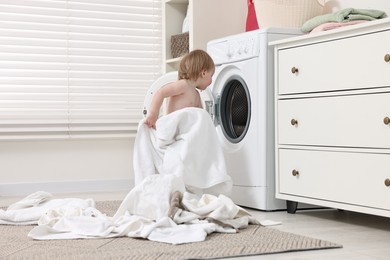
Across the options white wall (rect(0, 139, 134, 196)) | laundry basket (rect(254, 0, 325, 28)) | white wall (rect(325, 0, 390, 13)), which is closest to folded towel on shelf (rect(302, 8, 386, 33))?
white wall (rect(325, 0, 390, 13))

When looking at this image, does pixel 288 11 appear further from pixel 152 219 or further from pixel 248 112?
pixel 152 219

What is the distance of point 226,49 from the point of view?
3461 millimetres

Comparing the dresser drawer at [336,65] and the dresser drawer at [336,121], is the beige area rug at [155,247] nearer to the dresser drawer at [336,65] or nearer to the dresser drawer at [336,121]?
the dresser drawer at [336,121]

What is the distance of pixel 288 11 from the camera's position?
3441 millimetres

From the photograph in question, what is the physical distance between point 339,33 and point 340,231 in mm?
773

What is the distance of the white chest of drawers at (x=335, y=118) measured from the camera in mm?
2455

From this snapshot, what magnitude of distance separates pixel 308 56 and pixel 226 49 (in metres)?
0.66

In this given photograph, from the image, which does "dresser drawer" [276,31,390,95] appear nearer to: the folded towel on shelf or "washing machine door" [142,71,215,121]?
the folded towel on shelf

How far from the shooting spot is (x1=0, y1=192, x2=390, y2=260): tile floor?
6.72 feet

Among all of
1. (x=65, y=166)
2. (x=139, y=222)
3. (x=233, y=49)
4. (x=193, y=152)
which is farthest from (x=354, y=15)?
(x=65, y=166)

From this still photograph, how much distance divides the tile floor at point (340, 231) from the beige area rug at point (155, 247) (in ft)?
0.24

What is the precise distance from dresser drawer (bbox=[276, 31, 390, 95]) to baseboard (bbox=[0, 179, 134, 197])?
167 centimetres

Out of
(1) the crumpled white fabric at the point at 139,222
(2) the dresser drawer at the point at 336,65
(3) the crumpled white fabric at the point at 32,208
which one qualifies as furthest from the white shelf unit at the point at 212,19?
(1) the crumpled white fabric at the point at 139,222

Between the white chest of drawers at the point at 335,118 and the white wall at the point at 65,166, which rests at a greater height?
the white chest of drawers at the point at 335,118
